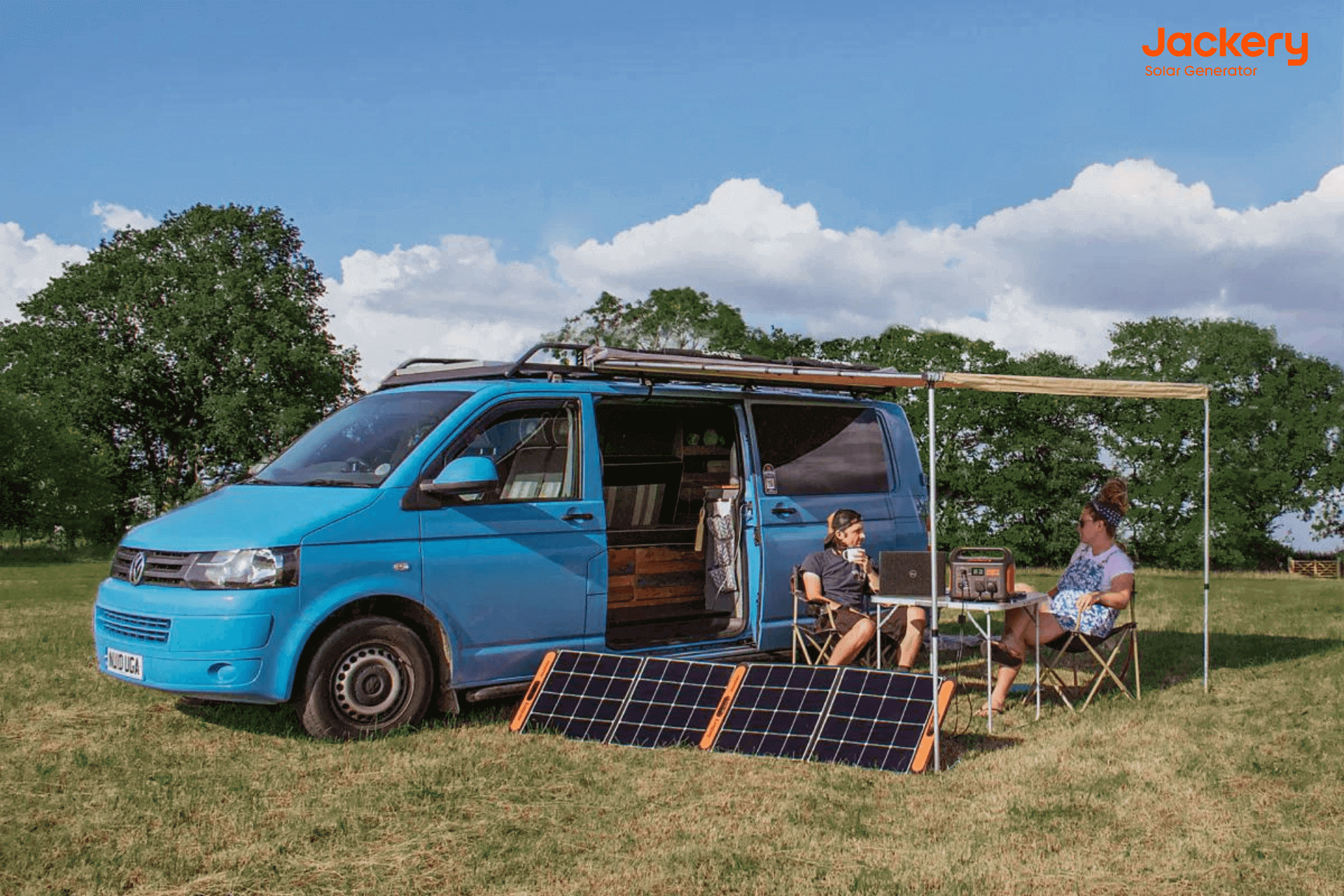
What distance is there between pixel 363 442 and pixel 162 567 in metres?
1.42

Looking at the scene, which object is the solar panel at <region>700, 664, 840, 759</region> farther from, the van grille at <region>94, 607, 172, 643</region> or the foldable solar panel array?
the van grille at <region>94, 607, 172, 643</region>

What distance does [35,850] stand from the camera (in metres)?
5.32

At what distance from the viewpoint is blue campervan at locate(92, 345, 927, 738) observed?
6969 millimetres

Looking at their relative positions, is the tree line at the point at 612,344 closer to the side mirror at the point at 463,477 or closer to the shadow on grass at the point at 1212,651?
the shadow on grass at the point at 1212,651

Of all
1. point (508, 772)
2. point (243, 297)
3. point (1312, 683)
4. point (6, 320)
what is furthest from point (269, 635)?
point (6, 320)

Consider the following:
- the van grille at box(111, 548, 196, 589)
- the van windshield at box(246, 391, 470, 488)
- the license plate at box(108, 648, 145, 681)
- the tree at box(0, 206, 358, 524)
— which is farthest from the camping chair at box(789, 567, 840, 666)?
the tree at box(0, 206, 358, 524)

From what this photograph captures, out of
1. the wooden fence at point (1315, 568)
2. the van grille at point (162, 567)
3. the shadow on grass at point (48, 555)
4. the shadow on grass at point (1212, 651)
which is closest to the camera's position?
the van grille at point (162, 567)

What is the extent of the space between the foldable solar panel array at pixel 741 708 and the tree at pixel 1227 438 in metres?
39.3

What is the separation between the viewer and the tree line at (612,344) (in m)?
37.7

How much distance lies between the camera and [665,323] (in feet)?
150

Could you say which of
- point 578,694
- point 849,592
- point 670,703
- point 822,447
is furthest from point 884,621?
point 578,694

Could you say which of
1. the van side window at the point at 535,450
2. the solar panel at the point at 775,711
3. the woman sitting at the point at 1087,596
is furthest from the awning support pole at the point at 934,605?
the van side window at the point at 535,450

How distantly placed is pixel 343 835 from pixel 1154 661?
797 centimetres

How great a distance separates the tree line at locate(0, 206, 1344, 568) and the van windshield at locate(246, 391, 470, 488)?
94.9ft
